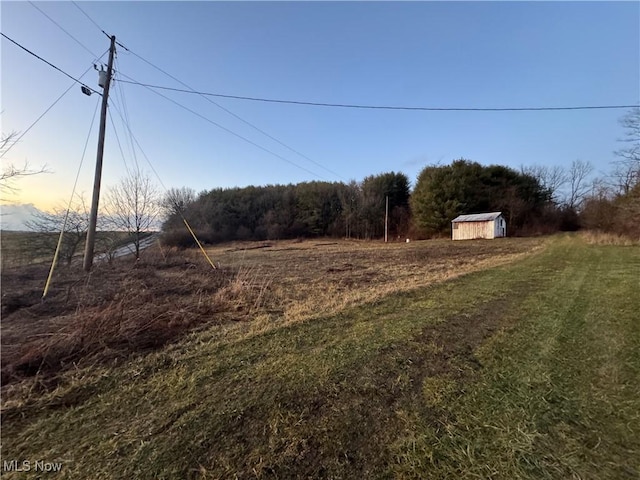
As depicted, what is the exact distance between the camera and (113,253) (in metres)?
12.3

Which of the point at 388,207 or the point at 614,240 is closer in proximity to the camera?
the point at 614,240

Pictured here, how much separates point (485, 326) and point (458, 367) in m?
1.67

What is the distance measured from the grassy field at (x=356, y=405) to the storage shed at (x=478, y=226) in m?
29.4

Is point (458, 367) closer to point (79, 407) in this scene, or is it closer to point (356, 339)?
point (356, 339)

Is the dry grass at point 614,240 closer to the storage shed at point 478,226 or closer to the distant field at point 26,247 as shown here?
the storage shed at point 478,226

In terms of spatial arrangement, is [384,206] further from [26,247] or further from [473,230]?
[26,247]

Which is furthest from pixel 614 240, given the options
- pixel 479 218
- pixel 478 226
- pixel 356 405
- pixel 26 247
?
pixel 26 247

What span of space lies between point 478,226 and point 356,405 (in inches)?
1329

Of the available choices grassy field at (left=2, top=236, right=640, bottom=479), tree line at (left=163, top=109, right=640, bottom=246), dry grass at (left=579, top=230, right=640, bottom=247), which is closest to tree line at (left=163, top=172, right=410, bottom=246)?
tree line at (left=163, top=109, right=640, bottom=246)

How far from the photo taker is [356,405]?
2.58 metres

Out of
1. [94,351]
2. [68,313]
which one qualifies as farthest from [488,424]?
[68,313]

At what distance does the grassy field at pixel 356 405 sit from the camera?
1.95 meters

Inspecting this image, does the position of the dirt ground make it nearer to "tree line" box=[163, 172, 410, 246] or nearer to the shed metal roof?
the shed metal roof

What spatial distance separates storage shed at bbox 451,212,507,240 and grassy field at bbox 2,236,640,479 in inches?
1156
